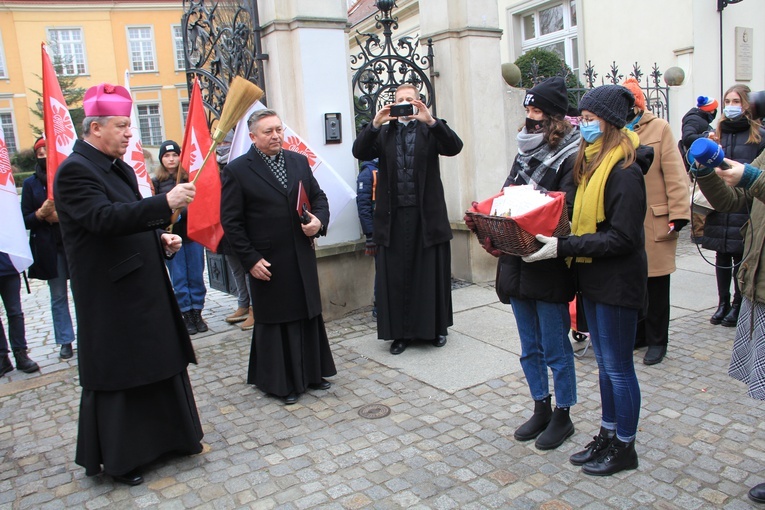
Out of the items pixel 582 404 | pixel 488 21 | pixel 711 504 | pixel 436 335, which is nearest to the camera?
pixel 711 504

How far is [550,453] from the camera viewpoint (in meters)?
3.63

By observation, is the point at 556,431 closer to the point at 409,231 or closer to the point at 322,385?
the point at 322,385

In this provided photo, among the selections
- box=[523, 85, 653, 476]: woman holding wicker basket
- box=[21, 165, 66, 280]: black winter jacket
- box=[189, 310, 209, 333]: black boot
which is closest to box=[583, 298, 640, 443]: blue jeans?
box=[523, 85, 653, 476]: woman holding wicker basket

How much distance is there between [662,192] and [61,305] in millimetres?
5200

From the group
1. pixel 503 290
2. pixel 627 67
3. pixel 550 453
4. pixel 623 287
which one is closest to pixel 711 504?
pixel 550 453

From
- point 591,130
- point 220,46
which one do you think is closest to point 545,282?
point 591,130

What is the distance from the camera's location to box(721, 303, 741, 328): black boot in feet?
18.6

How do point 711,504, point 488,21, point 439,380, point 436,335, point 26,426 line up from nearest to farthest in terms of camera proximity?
point 711,504
point 26,426
point 439,380
point 436,335
point 488,21

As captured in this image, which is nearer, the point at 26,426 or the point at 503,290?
the point at 503,290

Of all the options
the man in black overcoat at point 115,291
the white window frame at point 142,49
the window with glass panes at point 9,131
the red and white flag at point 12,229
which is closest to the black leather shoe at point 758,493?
the man in black overcoat at point 115,291

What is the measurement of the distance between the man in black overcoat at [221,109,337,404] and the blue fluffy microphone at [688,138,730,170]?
2594 mm

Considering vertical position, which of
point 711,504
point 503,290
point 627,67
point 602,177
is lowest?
point 711,504

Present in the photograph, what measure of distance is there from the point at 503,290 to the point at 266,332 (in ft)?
6.04

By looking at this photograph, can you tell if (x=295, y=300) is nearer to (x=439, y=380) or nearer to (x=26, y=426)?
(x=439, y=380)
